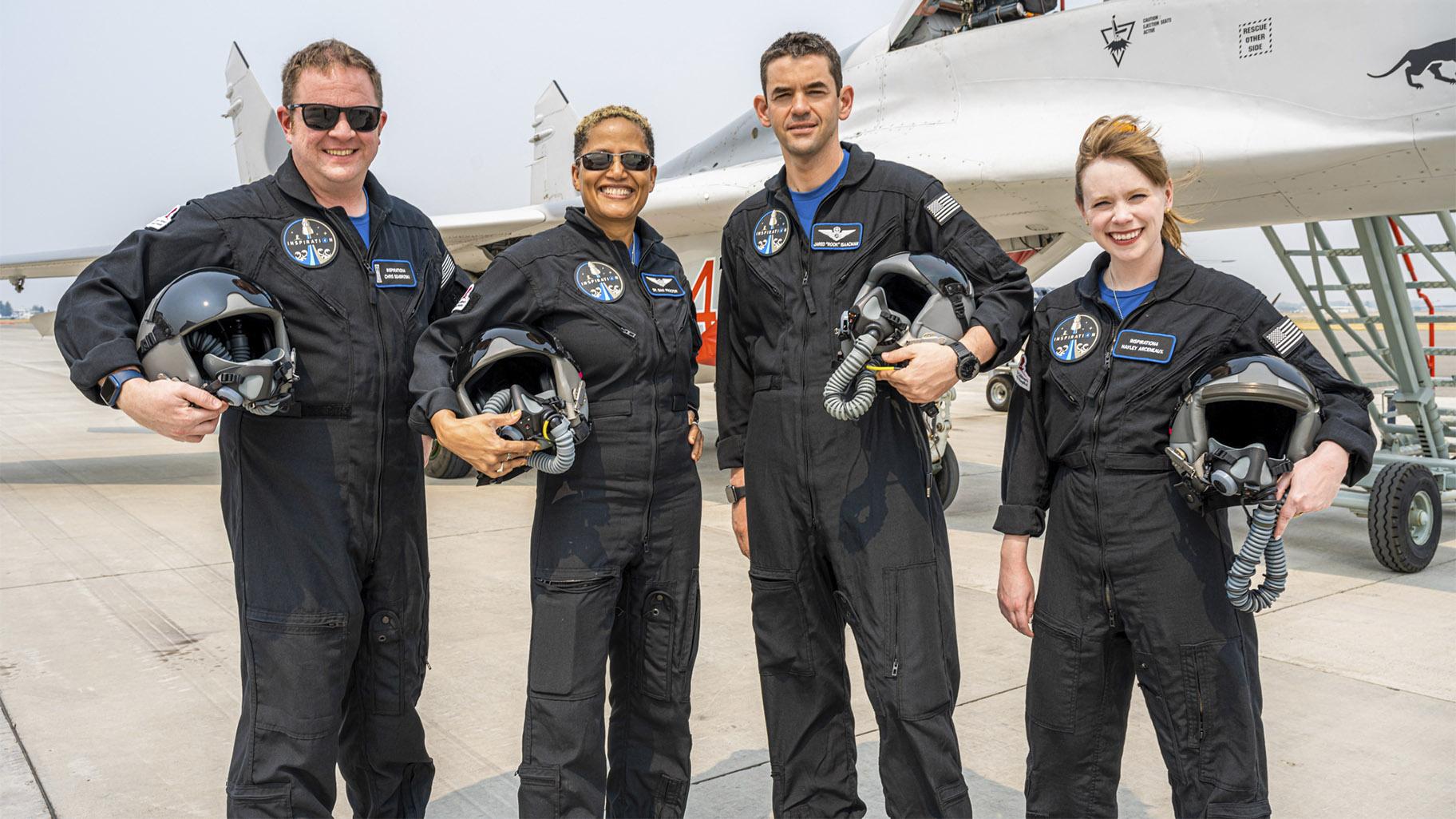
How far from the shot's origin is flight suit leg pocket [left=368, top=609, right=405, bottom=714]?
2.58 metres

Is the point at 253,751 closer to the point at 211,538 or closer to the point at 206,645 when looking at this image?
the point at 206,645

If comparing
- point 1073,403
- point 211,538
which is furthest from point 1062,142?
point 211,538

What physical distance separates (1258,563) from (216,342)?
2.39 m

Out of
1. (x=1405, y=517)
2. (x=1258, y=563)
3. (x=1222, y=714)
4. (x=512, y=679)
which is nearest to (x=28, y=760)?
(x=512, y=679)

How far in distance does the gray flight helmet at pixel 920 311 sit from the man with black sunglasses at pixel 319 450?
121 cm

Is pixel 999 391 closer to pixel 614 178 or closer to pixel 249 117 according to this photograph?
pixel 249 117

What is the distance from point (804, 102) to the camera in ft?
8.45

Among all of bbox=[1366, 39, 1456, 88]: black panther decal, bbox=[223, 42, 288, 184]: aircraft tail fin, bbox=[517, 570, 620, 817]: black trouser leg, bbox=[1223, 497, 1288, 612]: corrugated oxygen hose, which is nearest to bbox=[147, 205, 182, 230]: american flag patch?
bbox=[517, 570, 620, 817]: black trouser leg

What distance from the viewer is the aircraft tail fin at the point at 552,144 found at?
17625 mm

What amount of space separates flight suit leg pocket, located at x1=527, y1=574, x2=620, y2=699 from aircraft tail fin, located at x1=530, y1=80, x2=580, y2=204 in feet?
51.9

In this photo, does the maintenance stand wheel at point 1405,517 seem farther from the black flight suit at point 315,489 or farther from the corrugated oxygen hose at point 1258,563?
the black flight suit at point 315,489

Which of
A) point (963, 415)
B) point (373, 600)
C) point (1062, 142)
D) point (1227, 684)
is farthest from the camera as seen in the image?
point (963, 415)

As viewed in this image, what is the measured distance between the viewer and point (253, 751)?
235 cm

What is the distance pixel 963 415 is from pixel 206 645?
1349cm
